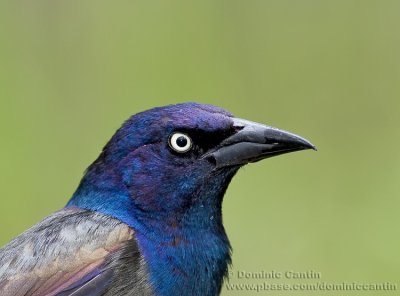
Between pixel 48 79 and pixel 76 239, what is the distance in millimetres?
4166

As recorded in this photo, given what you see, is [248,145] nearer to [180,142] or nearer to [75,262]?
[180,142]

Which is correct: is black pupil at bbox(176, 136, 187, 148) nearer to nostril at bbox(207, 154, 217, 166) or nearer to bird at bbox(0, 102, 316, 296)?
bird at bbox(0, 102, 316, 296)

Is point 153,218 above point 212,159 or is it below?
below

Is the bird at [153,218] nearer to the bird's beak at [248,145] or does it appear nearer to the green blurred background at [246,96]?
the bird's beak at [248,145]

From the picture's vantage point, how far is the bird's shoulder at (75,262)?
7207mm

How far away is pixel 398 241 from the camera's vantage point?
10.2m

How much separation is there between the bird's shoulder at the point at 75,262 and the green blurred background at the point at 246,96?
2.83m

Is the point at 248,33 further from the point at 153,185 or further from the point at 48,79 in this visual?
the point at 153,185

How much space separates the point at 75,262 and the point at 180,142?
838mm

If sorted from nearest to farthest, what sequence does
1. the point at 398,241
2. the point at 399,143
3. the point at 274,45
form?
1. the point at 398,241
2. the point at 399,143
3. the point at 274,45

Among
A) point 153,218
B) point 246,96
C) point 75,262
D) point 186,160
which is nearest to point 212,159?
point 186,160

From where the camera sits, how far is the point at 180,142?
745 cm

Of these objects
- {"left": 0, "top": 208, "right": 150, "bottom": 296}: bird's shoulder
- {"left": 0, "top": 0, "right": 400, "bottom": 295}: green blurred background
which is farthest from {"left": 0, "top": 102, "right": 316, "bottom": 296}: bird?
{"left": 0, "top": 0, "right": 400, "bottom": 295}: green blurred background

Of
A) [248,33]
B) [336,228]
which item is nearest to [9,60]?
[248,33]
